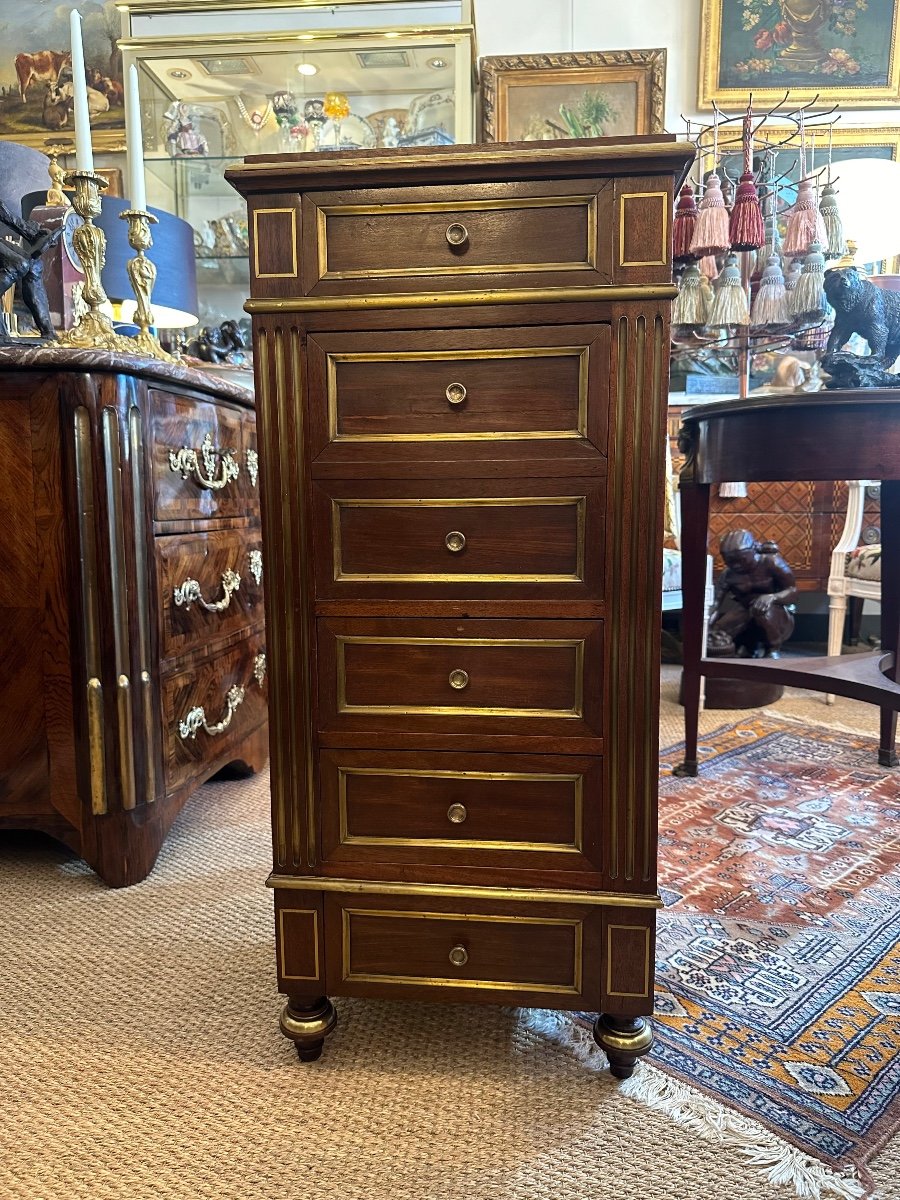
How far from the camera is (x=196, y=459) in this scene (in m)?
1.81

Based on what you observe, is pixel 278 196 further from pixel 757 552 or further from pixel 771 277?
pixel 757 552

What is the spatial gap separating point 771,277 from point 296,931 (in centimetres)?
260

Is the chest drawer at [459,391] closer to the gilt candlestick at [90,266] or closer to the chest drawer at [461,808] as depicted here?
the chest drawer at [461,808]

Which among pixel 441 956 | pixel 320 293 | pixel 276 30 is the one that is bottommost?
pixel 441 956

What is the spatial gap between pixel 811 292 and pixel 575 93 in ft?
5.68

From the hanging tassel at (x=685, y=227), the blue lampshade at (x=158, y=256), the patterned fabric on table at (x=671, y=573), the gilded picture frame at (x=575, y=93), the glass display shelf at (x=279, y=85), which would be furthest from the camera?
the gilded picture frame at (x=575, y=93)

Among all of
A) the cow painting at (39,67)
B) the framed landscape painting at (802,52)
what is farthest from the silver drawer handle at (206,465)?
the framed landscape painting at (802,52)

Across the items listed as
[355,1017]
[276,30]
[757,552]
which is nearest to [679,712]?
[757,552]

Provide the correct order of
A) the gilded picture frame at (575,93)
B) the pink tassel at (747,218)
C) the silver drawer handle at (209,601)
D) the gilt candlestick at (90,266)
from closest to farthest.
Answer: the gilt candlestick at (90,266) → the silver drawer handle at (209,601) → the pink tassel at (747,218) → the gilded picture frame at (575,93)

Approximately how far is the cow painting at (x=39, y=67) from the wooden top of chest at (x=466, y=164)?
3.60m

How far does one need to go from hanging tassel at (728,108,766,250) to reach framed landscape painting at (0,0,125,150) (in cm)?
278

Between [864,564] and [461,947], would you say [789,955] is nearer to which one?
[461,947]

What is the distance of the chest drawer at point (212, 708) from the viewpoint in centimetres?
174

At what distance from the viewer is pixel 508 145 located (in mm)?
947
